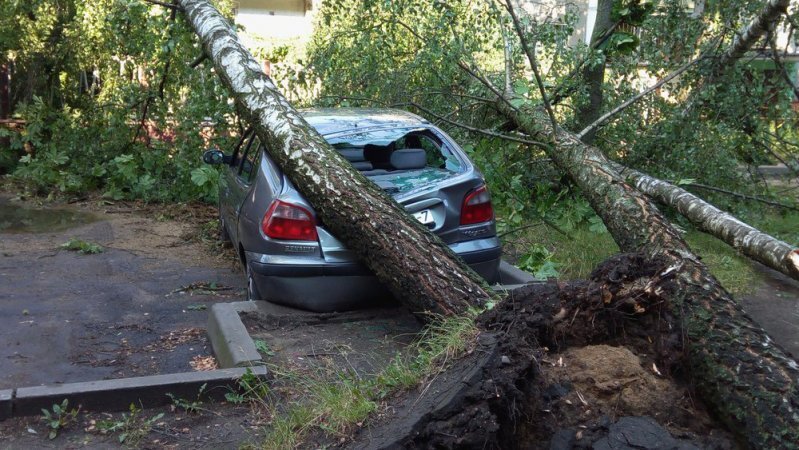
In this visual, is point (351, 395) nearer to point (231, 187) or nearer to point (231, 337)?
point (231, 337)

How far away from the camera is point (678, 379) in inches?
156

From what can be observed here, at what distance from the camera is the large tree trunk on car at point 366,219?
5.16 meters

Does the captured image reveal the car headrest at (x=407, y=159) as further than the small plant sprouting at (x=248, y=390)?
Yes

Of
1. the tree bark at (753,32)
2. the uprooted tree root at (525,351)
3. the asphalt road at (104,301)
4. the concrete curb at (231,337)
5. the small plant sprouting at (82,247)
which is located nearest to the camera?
the uprooted tree root at (525,351)

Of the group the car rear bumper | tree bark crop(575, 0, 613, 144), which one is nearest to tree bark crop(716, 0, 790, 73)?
tree bark crop(575, 0, 613, 144)

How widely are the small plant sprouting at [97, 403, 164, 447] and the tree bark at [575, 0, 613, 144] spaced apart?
6.96 metres

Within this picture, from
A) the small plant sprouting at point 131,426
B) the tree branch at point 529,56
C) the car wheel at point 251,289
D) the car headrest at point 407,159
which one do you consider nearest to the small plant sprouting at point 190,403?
the small plant sprouting at point 131,426

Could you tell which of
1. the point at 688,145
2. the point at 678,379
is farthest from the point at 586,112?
the point at 678,379

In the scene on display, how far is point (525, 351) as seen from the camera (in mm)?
3746

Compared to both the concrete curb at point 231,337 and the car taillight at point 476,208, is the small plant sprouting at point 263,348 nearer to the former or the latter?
the concrete curb at point 231,337

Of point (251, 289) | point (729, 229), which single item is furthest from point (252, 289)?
point (729, 229)

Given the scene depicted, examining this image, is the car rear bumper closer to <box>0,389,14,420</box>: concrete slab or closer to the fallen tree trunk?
<box>0,389,14,420</box>: concrete slab

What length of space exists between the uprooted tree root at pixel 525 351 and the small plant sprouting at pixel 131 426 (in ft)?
4.25

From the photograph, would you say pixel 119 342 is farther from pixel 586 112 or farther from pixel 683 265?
pixel 586 112
